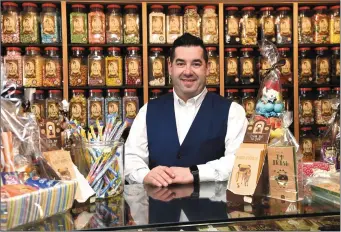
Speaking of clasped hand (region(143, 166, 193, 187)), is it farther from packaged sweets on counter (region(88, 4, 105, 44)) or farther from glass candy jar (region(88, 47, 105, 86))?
packaged sweets on counter (region(88, 4, 105, 44))

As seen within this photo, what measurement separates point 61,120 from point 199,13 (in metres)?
2.66

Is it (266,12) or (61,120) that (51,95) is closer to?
(266,12)

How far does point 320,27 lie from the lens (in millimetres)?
3781

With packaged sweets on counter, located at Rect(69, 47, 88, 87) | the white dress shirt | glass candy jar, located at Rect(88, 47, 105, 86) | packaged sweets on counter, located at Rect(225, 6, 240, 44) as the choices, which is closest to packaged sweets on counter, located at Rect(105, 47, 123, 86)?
glass candy jar, located at Rect(88, 47, 105, 86)

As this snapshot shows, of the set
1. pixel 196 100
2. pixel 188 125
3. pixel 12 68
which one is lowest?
pixel 188 125

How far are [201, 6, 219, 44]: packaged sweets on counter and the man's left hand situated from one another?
224 centimetres

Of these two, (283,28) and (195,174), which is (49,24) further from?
(195,174)

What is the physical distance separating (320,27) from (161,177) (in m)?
2.76

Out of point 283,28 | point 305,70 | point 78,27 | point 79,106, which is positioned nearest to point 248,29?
point 283,28

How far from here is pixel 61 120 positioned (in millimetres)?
1369

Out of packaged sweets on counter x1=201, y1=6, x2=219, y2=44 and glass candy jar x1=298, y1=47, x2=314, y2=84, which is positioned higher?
packaged sweets on counter x1=201, y1=6, x2=219, y2=44

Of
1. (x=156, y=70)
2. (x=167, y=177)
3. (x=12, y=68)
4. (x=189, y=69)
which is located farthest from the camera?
(x=156, y=70)

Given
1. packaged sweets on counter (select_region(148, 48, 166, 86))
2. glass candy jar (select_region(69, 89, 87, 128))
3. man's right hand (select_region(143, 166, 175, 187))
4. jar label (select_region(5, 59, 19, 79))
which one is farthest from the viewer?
packaged sweets on counter (select_region(148, 48, 166, 86))

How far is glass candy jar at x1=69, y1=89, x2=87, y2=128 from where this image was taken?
140 inches
